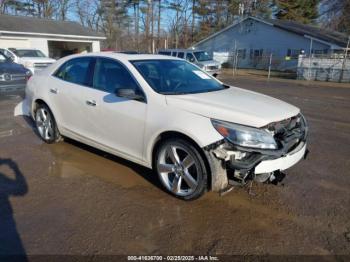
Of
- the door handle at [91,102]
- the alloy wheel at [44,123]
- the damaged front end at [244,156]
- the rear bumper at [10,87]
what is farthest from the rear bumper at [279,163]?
the rear bumper at [10,87]

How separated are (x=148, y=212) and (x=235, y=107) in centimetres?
149

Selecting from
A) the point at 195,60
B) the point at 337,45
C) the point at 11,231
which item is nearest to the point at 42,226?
the point at 11,231

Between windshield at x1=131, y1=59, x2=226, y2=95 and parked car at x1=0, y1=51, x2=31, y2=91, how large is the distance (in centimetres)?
761

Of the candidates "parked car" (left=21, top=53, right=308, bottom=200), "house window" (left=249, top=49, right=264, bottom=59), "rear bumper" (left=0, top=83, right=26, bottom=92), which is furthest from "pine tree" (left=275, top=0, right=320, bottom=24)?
"parked car" (left=21, top=53, right=308, bottom=200)

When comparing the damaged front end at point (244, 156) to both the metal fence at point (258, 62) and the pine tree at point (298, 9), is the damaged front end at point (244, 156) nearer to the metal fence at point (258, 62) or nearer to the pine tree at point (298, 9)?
the metal fence at point (258, 62)

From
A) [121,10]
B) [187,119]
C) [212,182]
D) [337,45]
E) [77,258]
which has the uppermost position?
[121,10]

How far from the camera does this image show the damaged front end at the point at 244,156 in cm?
319

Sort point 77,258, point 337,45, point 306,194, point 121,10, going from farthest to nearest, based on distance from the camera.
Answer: point 121,10 → point 337,45 → point 306,194 → point 77,258

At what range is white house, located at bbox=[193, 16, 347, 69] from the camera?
3072 centimetres

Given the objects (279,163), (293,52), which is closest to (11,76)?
(279,163)

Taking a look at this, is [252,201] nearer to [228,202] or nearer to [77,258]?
[228,202]

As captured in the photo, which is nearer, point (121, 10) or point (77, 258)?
point (77, 258)

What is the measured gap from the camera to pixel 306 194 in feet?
12.7

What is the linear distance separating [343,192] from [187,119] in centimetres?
219
